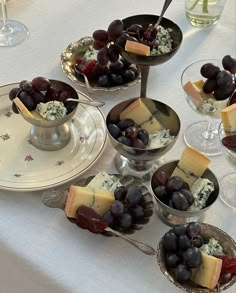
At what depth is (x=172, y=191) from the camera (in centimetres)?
80

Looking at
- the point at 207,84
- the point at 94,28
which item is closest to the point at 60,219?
the point at 207,84

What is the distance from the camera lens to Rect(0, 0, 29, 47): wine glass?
1.22m

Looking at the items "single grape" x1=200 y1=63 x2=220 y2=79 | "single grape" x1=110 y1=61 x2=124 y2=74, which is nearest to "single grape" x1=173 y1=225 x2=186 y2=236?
"single grape" x1=200 y1=63 x2=220 y2=79

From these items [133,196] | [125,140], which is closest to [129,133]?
[125,140]

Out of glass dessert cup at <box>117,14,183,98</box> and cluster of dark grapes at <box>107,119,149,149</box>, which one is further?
glass dessert cup at <box>117,14,183,98</box>

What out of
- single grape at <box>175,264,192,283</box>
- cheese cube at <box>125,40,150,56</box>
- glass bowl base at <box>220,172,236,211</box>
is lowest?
glass bowl base at <box>220,172,236,211</box>

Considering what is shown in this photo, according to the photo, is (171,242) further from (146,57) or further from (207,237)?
(146,57)

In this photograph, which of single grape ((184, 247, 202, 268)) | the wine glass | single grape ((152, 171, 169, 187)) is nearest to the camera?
single grape ((184, 247, 202, 268))

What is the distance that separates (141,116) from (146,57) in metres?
0.12

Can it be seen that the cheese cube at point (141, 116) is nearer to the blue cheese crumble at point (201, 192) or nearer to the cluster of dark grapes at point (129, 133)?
the cluster of dark grapes at point (129, 133)

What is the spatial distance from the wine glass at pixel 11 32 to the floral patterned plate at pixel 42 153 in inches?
8.7

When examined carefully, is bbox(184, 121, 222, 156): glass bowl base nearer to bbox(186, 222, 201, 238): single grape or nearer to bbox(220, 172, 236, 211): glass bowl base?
bbox(220, 172, 236, 211): glass bowl base

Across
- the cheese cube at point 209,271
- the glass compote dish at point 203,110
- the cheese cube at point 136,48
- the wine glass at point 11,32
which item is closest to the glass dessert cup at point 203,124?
the glass compote dish at point 203,110

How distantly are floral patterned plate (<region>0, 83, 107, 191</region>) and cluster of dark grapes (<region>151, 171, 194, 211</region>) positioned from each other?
147 millimetres
